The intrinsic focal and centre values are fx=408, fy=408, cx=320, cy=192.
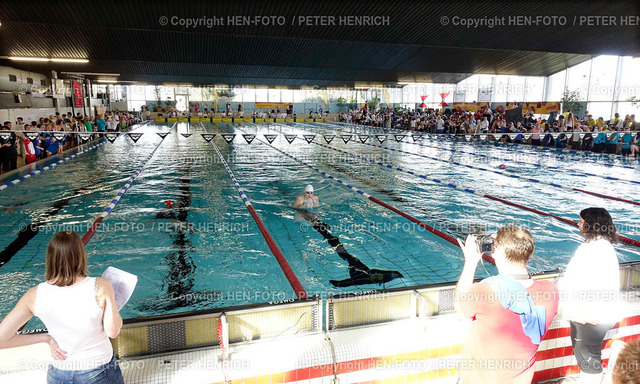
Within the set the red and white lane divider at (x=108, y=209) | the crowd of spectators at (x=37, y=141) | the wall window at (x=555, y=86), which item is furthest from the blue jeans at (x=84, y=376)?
the wall window at (x=555, y=86)

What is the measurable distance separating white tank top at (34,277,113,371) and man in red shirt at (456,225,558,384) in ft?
4.92

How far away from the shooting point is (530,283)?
1.70m


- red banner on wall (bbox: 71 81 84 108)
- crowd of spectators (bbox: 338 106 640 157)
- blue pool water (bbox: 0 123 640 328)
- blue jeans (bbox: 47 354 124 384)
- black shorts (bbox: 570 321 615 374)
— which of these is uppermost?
red banner on wall (bbox: 71 81 84 108)

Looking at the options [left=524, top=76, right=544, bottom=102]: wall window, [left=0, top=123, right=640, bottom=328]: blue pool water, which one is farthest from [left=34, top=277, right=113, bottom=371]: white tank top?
[left=524, top=76, right=544, bottom=102]: wall window

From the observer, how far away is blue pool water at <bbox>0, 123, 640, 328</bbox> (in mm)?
4352

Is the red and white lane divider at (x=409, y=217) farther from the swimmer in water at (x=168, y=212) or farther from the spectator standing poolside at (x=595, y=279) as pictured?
the swimmer in water at (x=168, y=212)

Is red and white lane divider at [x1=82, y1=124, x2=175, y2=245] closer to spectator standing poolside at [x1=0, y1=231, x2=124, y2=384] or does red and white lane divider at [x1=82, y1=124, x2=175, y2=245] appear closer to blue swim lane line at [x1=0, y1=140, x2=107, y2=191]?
blue swim lane line at [x1=0, y1=140, x2=107, y2=191]

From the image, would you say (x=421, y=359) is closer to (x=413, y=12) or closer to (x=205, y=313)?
(x=205, y=313)

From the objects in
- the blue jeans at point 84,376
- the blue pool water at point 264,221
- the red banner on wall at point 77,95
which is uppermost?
the red banner on wall at point 77,95

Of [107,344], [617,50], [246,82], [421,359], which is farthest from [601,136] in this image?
[246,82]

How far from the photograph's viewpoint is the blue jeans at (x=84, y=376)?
168 cm

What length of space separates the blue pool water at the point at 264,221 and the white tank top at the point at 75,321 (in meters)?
2.06

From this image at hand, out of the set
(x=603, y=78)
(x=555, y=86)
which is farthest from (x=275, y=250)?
(x=555, y=86)

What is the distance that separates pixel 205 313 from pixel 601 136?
16547 mm
